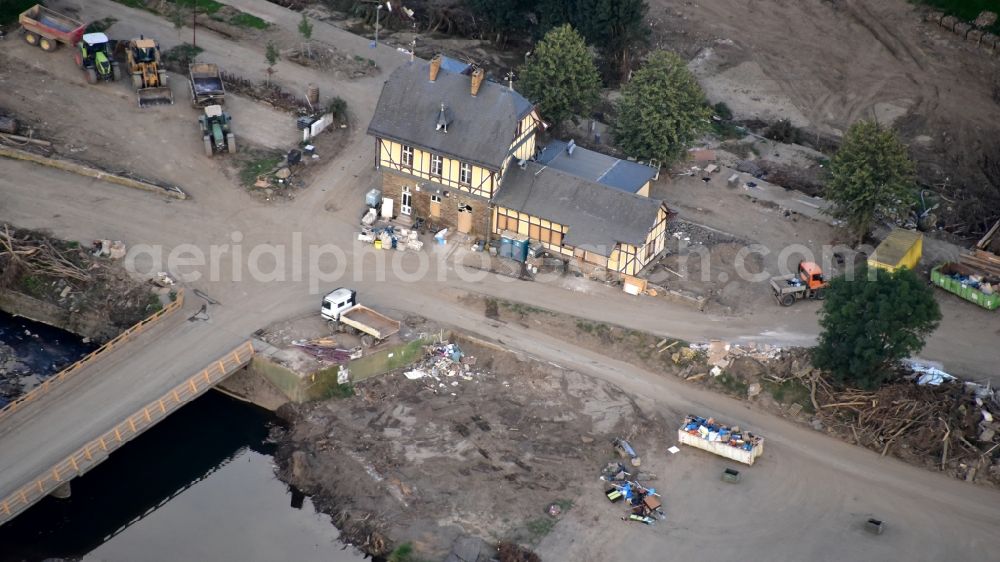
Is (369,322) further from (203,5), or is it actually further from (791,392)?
(203,5)

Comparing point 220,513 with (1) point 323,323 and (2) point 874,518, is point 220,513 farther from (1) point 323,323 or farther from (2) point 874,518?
(2) point 874,518

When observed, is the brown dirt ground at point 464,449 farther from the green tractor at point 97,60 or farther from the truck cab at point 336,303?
the green tractor at point 97,60

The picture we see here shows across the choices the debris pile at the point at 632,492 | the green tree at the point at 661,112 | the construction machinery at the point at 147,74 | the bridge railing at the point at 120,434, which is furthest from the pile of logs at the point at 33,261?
the green tree at the point at 661,112

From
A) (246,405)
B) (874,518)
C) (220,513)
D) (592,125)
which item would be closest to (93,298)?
(246,405)

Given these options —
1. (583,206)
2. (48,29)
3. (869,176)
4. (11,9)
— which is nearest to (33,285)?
(48,29)

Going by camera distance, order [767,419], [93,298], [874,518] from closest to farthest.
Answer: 1. [874,518]
2. [767,419]
3. [93,298]

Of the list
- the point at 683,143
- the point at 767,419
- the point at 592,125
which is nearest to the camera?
the point at 767,419

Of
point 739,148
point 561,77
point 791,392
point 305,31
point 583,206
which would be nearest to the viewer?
point 791,392
